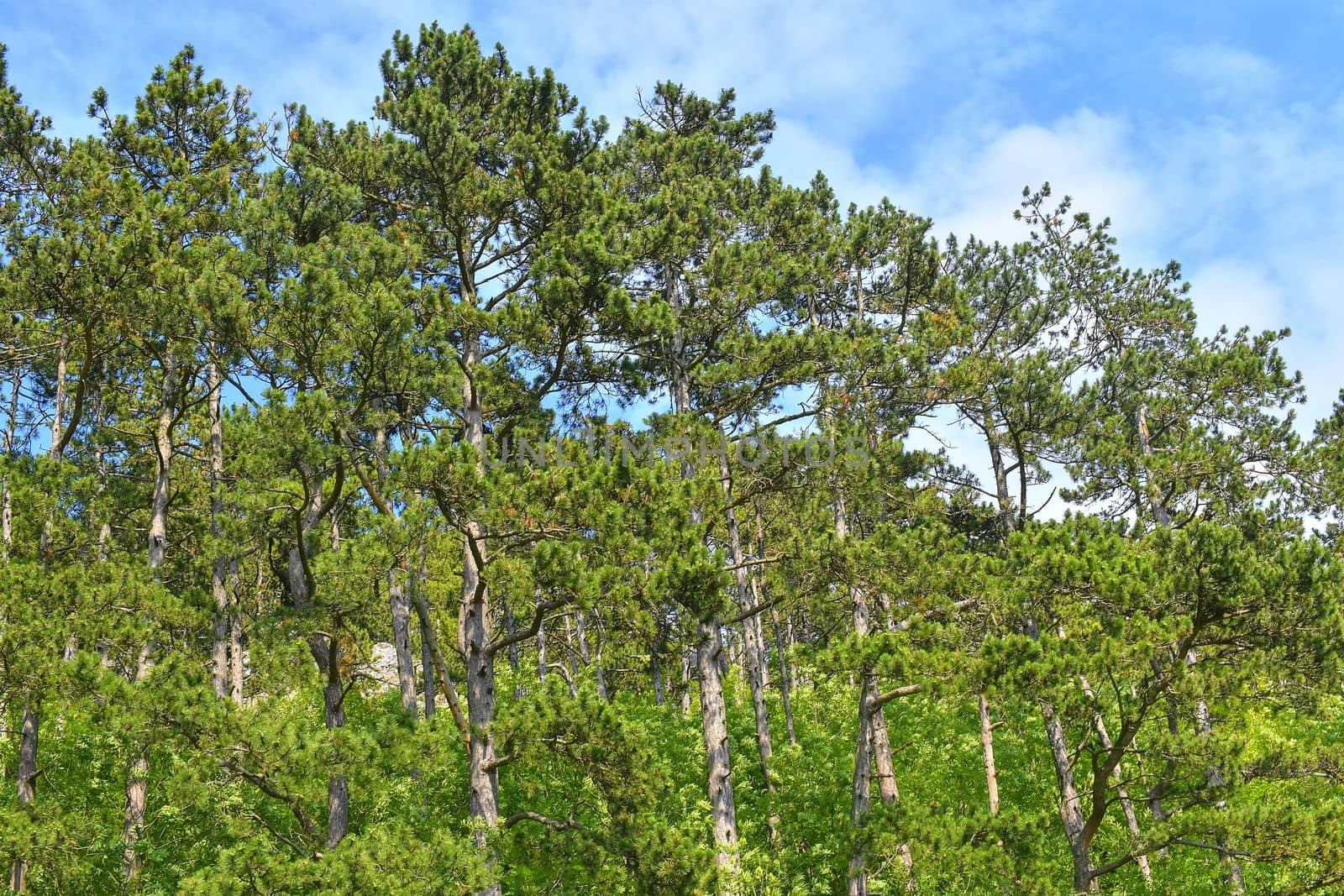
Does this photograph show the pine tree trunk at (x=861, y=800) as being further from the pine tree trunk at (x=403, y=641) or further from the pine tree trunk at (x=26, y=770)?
the pine tree trunk at (x=26, y=770)

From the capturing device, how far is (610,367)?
13.5 meters

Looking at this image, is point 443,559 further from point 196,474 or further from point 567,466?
point 567,466

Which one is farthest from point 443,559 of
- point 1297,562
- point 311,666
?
point 1297,562

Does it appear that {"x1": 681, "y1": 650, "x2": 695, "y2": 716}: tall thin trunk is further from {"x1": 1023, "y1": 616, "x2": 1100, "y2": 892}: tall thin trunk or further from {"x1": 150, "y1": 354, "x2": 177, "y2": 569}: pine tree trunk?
{"x1": 150, "y1": 354, "x2": 177, "y2": 569}: pine tree trunk

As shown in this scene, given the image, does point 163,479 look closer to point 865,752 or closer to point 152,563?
point 152,563

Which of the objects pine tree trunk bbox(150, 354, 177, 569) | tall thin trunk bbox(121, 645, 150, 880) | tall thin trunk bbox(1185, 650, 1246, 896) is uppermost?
pine tree trunk bbox(150, 354, 177, 569)

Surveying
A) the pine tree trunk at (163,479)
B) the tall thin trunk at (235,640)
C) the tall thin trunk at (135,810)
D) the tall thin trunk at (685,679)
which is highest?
the pine tree trunk at (163,479)

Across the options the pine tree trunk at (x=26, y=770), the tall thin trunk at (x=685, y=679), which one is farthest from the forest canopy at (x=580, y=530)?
the tall thin trunk at (x=685, y=679)

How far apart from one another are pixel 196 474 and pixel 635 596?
1329 cm

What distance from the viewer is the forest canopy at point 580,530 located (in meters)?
9.95

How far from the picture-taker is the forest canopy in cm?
995

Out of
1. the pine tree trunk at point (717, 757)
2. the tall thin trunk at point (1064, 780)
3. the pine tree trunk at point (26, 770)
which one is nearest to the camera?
the pine tree trunk at point (717, 757)

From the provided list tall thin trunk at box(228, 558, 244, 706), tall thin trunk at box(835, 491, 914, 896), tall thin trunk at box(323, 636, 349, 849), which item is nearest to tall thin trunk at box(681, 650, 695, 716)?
tall thin trunk at box(228, 558, 244, 706)

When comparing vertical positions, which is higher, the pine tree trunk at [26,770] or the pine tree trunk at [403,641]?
the pine tree trunk at [403,641]
